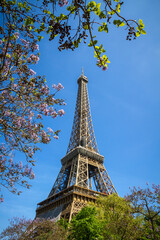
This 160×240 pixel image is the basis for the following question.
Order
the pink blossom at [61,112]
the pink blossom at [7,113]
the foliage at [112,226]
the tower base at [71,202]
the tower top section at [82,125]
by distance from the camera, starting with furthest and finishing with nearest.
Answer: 1. the tower top section at [82,125]
2. the tower base at [71,202]
3. the foliage at [112,226]
4. the pink blossom at [61,112]
5. the pink blossom at [7,113]

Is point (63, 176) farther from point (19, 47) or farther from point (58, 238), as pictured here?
point (19, 47)

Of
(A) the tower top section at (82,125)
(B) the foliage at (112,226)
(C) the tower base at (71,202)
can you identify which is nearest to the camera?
(B) the foliage at (112,226)

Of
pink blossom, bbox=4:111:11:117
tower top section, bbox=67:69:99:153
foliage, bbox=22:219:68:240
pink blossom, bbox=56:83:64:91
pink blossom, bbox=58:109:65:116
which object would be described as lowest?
foliage, bbox=22:219:68:240

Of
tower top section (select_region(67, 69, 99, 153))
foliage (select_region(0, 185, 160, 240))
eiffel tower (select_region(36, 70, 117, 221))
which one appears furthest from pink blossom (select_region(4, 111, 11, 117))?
tower top section (select_region(67, 69, 99, 153))

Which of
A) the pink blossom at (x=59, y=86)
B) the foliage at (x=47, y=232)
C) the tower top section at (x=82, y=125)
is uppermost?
the tower top section at (x=82, y=125)

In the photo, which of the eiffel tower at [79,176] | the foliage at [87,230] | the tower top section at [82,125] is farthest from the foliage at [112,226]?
the tower top section at [82,125]

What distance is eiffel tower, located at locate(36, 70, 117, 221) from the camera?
78.8 ft

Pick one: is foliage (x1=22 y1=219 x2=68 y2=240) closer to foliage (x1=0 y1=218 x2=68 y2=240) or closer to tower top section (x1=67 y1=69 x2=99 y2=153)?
foliage (x1=0 y1=218 x2=68 y2=240)

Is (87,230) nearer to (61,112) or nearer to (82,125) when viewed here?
(61,112)

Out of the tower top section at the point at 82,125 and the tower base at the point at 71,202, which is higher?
the tower top section at the point at 82,125

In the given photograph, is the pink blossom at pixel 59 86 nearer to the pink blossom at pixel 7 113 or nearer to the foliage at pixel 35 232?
the pink blossom at pixel 7 113

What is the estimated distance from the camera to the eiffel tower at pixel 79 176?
24016mm

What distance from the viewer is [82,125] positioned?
4244 centimetres

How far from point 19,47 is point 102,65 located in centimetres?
277
